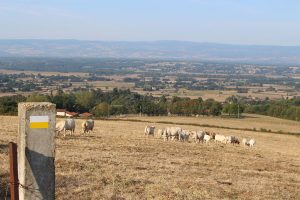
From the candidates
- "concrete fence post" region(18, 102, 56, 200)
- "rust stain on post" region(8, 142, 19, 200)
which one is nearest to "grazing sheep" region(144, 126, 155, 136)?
"concrete fence post" region(18, 102, 56, 200)

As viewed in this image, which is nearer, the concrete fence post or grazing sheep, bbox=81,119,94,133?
the concrete fence post

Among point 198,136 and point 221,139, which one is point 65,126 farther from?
point 221,139

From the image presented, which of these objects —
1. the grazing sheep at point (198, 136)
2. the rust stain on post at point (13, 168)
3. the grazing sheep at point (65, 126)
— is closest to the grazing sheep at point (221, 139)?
the grazing sheep at point (198, 136)

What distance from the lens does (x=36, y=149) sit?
292 inches

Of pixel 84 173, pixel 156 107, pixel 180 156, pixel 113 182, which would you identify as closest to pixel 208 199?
pixel 113 182

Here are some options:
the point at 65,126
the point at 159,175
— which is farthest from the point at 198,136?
the point at 159,175

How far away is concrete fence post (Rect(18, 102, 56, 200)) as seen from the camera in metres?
7.36

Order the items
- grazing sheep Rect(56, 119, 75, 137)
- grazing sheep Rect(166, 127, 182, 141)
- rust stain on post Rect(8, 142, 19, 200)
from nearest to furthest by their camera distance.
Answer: rust stain on post Rect(8, 142, 19, 200)
grazing sheep Rect(56, 119, 75, 137)
grazing sheep Rect(166, 127, 182, 141)

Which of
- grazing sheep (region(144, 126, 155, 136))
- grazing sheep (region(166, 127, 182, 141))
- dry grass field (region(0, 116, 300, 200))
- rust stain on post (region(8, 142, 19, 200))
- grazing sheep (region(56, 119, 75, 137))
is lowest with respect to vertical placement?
grazing sheep (region(144, 126, 155, 136))

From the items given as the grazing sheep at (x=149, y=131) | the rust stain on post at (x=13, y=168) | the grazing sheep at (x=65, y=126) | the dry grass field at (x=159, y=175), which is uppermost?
the rust stain on post at (x=13, y=168)

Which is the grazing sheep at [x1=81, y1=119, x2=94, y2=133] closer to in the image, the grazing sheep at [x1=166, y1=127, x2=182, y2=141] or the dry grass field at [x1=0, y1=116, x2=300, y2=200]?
the grazing sheep at [x1=166, y1=127, x2=182, y2=141]

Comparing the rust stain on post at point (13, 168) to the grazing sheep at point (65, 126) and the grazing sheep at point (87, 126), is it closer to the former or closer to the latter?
the grazing sheep at point (65, 126)

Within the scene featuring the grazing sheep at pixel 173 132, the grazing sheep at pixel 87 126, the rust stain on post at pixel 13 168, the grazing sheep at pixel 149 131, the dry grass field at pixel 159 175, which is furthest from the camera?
the grazing sheep at pixel 149 131

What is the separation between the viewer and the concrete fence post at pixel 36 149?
24.1ft
